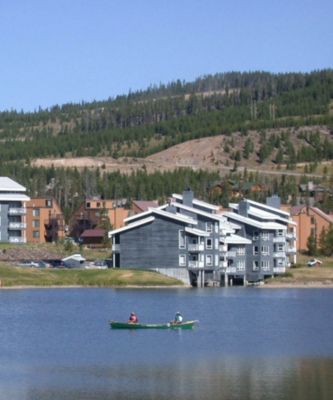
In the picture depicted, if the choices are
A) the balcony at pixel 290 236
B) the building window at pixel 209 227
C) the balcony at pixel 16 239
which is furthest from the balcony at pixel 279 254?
the balcony at pixel 16 239

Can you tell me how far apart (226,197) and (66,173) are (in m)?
34.0

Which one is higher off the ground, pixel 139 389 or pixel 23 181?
pixel 23 181

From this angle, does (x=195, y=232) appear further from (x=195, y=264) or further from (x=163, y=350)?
(x=163, y=350)

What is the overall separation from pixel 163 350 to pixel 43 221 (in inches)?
3234

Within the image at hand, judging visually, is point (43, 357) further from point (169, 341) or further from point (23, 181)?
point (23, 181)

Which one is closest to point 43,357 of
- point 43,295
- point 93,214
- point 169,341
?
point 169,341

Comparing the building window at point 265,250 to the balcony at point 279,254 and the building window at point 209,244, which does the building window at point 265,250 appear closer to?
the balcony at point 279,254

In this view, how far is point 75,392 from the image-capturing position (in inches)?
1822

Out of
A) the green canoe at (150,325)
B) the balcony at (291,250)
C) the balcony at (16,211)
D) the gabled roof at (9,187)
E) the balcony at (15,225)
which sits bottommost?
the green canoe at (150,325)

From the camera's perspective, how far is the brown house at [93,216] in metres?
143

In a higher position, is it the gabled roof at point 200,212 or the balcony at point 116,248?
the gabled roof at point 200,212

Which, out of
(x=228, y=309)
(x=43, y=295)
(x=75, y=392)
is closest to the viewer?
(x=75, y=392)

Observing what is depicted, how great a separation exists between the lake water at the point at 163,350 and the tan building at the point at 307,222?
47.0 meters

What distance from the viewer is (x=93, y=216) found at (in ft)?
475
